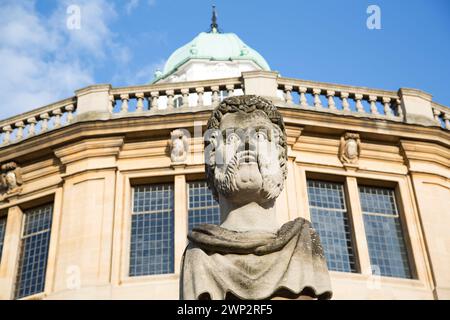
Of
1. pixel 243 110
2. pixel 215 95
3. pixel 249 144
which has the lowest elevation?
pixel 249 144

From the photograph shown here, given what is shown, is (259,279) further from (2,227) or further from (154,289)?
(2,227)

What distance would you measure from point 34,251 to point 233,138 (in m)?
14.4

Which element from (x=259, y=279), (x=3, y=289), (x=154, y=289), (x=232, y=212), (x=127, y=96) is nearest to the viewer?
(x=259, y=279)

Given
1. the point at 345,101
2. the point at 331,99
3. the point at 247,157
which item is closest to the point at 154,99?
the point at 331,99

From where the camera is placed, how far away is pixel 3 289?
17594mm

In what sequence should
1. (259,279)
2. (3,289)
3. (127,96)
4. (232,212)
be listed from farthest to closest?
(127,96)
(3,289)
(232,212)
(259,279)

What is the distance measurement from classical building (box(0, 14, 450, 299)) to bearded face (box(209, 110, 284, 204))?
11.7 meters

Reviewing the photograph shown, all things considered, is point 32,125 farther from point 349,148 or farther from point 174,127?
point 349,148

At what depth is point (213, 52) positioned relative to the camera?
3031 centimetres

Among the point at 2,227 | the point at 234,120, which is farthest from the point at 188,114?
the point at 234,120

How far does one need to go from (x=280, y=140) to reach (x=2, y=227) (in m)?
15.6

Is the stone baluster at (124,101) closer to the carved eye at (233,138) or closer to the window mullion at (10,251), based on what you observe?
the window mullion at (10,251)

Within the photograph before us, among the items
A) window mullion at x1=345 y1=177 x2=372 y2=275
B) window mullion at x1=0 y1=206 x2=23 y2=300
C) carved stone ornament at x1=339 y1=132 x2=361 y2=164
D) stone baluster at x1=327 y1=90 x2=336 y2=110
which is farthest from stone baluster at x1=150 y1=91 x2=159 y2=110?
window mullion at x1=345 y1=177 x2=372 y2=275

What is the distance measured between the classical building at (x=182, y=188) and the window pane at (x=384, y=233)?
33 millimetres
